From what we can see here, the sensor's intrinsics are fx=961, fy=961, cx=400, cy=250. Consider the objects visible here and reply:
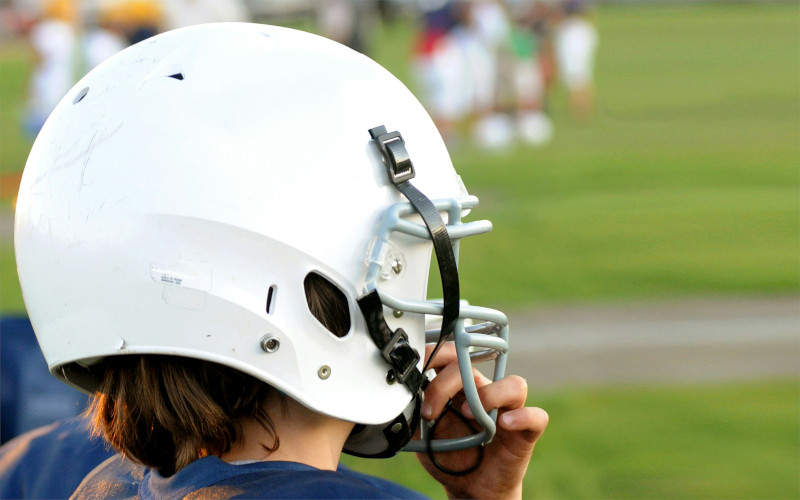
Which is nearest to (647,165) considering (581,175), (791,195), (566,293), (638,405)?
(581,175)

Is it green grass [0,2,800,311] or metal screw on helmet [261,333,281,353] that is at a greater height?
metal screw on helmet [261,333,281,353]

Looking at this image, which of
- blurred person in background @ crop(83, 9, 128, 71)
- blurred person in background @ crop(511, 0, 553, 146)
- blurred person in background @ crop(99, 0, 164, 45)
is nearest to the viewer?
blurred person in background @ crop(99, 0, 164, 45)

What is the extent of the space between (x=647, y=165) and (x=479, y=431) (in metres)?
10.4

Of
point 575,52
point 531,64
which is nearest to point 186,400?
point 531,64


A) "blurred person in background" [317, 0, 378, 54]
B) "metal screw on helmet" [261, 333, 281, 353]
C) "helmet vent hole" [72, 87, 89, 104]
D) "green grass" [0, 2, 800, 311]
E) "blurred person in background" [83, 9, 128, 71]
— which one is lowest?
"green grass" [0, 2, 800, 311]

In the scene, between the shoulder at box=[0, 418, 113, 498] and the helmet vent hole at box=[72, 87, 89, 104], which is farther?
the shoulder at box=[0, 418, 113, 498]

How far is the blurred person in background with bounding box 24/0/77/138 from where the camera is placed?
13.6 metres

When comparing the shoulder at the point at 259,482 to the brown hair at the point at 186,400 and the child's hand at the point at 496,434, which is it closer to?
the brown hair at the point at 186,400

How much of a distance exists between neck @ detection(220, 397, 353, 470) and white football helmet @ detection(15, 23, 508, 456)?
2.5 inches

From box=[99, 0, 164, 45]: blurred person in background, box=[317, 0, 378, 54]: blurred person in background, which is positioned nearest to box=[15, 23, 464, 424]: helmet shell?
box=[99, 0, 164, 45]: blurred person in background

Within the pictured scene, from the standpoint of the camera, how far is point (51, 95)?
13.4m

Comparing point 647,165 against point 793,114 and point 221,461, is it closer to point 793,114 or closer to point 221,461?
point 793,114

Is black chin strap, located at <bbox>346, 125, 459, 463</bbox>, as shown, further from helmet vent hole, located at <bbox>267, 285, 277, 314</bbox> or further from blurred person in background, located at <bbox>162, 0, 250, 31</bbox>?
blurred person in background, located at <bbox>162, 0, 250, 31</bbox>

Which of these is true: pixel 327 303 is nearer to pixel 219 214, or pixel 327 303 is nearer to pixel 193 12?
pixel 219 214
